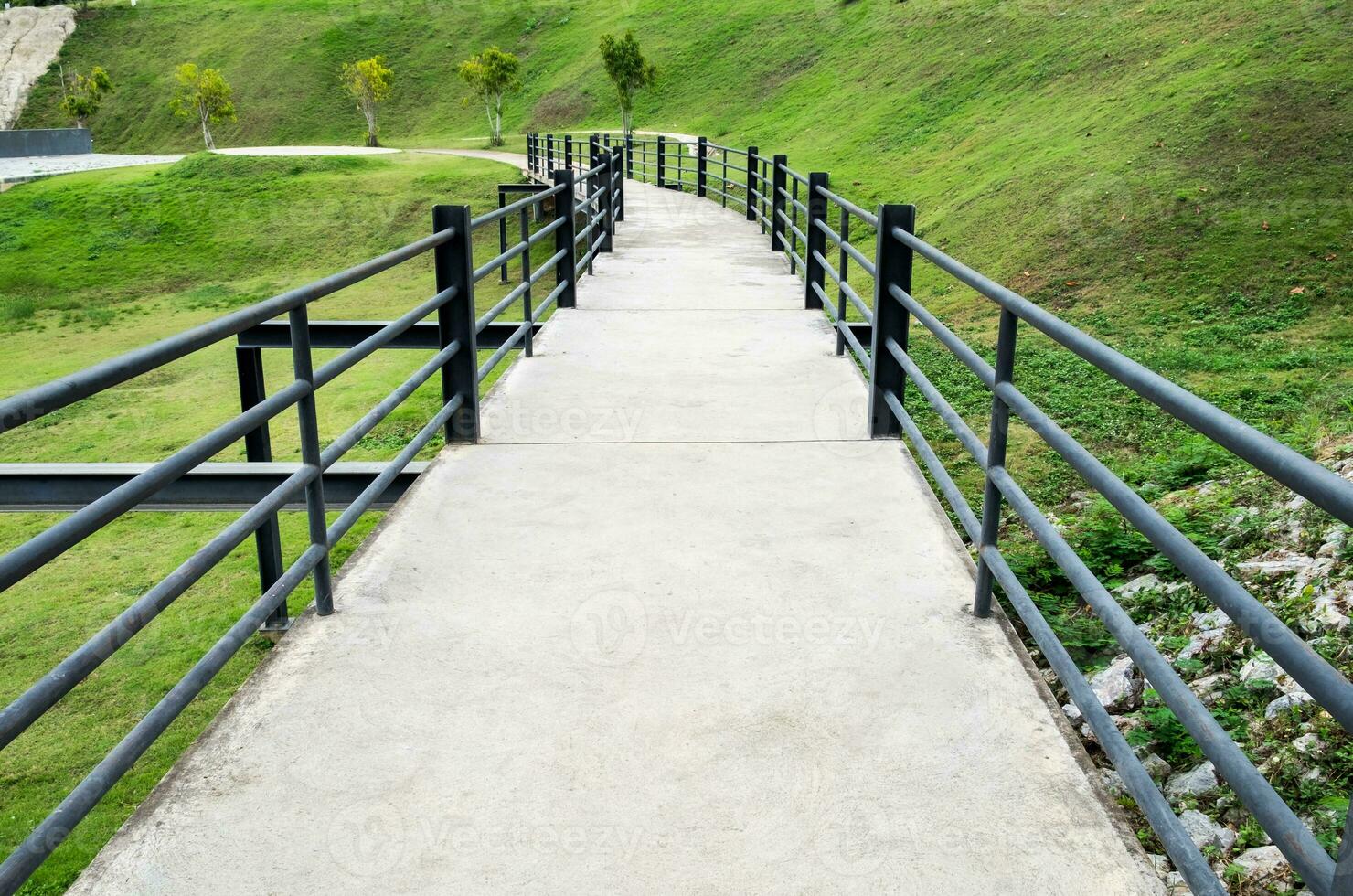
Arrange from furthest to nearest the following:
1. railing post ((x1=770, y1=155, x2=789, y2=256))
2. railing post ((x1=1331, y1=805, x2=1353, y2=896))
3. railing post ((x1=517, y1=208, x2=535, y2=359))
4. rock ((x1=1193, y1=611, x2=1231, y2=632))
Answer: railing post ((x1=770, y1=155, x2=789, y2=256)) < railing post ((x1=517, y1=208, x2=535, y2=359)) < rock ((x1=1193, y1=611, x2=1231, y2=632)) < railing post ((x1=1331, y1=805, x2=1353, y2=896))

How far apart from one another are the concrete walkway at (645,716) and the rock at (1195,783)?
2.90 ft

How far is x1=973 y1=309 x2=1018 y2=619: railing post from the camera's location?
362 cm

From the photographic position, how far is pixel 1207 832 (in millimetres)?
3850

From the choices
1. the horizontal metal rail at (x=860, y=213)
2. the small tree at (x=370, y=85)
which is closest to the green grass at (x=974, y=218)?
the horizontal metal rail at (x=860, y=213)

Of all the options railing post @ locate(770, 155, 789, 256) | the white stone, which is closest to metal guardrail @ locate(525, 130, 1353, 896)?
railing post @ locate(770, 155, 789, 256)

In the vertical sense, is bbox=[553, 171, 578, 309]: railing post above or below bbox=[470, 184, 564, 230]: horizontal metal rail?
below

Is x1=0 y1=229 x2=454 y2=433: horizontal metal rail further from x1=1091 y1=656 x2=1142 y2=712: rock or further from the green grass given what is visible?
the green grass

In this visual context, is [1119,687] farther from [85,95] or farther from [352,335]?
[85,95]

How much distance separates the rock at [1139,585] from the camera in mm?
5465

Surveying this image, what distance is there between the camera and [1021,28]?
31.2 m

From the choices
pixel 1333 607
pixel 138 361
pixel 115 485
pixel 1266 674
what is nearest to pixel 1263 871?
pixel 1266 674

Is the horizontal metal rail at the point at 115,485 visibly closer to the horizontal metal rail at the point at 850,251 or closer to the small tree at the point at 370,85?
the horizontal metal rail at the point at 850,251

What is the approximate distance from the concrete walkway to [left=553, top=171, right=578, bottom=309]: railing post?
428 cm

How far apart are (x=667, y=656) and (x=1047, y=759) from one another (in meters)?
1.20
